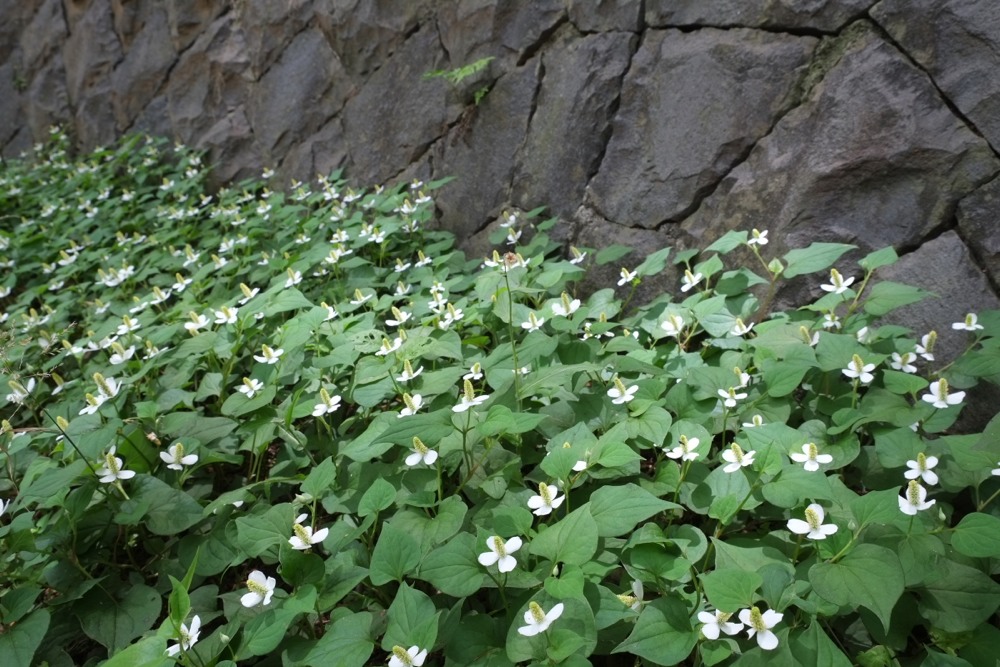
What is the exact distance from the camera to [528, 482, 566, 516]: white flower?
1.61 metres

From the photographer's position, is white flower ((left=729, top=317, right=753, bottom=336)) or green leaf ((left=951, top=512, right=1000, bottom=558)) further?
white flower ((left=729, top=317, right=753, bottom=336))

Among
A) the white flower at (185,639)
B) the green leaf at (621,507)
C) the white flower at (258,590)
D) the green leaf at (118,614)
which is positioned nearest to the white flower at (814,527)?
the green leaf at (621,507)

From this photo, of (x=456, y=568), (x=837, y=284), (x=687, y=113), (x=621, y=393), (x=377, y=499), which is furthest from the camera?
(x=687, y=113)

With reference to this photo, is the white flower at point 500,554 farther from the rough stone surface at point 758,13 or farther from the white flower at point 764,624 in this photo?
the rough stone surface at point 758,13

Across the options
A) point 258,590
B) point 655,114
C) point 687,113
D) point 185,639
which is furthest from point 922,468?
point 655,114

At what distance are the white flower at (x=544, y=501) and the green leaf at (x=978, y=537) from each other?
845 mm

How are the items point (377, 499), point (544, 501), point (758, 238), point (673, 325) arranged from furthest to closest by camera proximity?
point (758, 238) → point (673, 325) → point (377, 499) → point (544, 501)

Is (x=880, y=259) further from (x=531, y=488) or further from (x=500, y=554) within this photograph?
(x=500, y=554)

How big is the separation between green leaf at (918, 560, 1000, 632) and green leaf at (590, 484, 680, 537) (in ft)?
1.80

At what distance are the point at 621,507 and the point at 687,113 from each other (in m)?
2.03

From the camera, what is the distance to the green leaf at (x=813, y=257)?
7.27 feet

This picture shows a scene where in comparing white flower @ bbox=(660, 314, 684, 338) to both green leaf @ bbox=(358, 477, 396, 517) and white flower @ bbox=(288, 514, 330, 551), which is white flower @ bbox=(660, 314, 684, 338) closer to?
green leaf @ bbox=(358, 477, 396, 517)

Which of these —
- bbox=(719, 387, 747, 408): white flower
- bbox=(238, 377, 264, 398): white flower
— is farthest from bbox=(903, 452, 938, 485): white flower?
bbox=(238, 377, 264, 398): white flower

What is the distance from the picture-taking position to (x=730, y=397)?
1.95m
